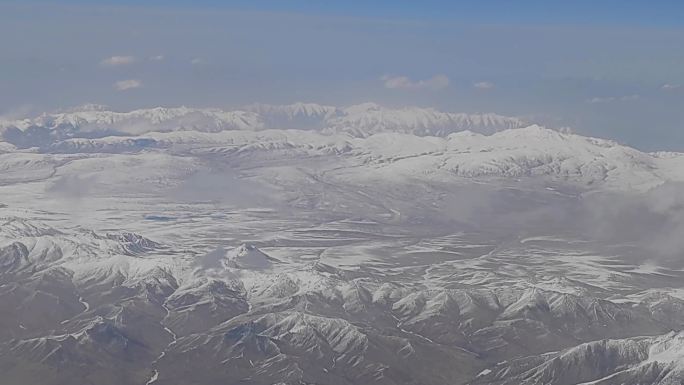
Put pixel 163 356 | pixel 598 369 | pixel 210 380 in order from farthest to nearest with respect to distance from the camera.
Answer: pixel 163 356 → pixel 210 380 → pixel 598 369

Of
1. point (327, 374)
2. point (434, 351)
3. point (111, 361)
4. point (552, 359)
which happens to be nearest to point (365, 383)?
→ point (327, 374)

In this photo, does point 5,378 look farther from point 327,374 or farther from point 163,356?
point 327,374

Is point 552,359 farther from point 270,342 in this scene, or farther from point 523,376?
point 270,342

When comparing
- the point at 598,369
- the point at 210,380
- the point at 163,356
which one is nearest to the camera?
the point at 598,369

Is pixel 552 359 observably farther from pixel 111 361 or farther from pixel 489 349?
pixel 111 361

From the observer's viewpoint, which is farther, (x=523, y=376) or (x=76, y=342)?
(x=76, y=342)

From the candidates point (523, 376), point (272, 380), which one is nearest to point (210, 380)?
point (272, 380)

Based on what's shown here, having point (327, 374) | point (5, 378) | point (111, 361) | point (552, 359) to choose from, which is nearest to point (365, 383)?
point (327, 374)

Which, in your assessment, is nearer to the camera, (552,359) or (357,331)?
(552,359)
